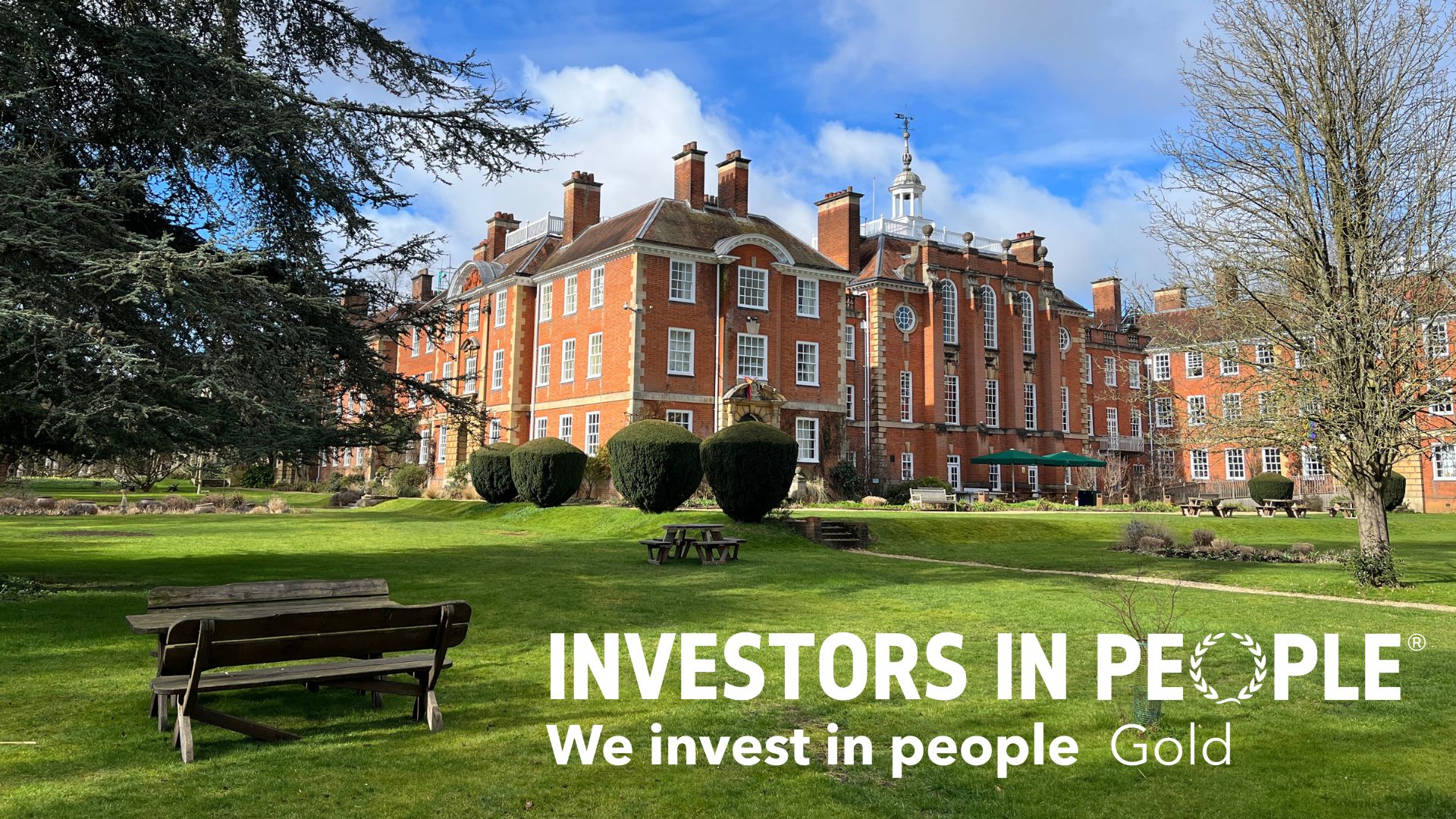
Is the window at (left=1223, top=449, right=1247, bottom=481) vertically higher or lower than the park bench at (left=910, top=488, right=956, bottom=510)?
higher

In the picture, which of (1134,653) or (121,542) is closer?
(1134,653)

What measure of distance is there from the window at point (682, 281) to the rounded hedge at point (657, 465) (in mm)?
10345

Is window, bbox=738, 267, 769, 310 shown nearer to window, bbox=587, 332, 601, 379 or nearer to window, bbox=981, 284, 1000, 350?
window, bbox=587, 332, 601, 379

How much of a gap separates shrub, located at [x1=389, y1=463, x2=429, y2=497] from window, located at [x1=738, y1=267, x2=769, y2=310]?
17.3 metres

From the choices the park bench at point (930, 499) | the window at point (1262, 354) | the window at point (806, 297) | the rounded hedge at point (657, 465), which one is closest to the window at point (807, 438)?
the park bench at point (930, 499)

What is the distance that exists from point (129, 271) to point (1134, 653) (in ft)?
32.1

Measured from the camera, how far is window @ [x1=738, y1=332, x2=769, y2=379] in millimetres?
35094

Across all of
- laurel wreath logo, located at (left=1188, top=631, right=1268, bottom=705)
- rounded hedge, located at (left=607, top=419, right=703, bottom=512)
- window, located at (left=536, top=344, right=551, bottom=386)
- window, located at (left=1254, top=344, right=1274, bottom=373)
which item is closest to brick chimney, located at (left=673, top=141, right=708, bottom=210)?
window, located at (left=536, top=344, right=551, bottom=386)

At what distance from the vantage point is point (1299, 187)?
14.8 metres

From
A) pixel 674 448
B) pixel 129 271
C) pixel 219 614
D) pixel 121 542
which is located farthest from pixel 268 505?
pixel 219 614


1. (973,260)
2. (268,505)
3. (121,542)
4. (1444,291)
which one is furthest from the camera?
(973,260)

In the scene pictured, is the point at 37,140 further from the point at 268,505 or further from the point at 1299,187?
the point at 268,505

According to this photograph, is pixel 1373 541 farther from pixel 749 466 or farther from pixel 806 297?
pixel 806 297

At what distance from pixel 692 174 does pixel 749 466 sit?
60.0ft
